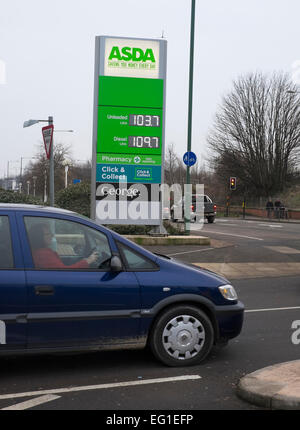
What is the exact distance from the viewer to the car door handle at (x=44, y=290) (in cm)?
531

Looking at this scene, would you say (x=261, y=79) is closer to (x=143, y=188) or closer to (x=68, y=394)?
(x=143, y=188)

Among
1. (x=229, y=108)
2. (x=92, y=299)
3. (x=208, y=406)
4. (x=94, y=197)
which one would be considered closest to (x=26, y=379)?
(x=92, y=299)

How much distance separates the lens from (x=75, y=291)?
17.8 feet

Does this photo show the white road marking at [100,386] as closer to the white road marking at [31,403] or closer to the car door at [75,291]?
the white road marking at [31,403]

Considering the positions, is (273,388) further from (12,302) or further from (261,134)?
(261,134)

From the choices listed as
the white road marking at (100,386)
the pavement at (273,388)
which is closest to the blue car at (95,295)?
the white road marking at (100,386)

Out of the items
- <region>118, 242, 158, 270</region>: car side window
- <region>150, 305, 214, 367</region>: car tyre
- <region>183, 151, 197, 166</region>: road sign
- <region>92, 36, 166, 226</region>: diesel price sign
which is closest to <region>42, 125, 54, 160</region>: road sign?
<region>92, 36, 166, 226</region>: diesel price sign

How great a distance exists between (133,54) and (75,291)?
13.5m

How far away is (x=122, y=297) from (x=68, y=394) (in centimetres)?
105

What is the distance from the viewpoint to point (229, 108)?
60438mm

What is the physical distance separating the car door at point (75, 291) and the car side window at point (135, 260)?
4.0 inches

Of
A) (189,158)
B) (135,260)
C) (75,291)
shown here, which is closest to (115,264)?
(135,260)

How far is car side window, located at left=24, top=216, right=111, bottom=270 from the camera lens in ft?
18.1

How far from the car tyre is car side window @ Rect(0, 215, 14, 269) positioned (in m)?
1.54
